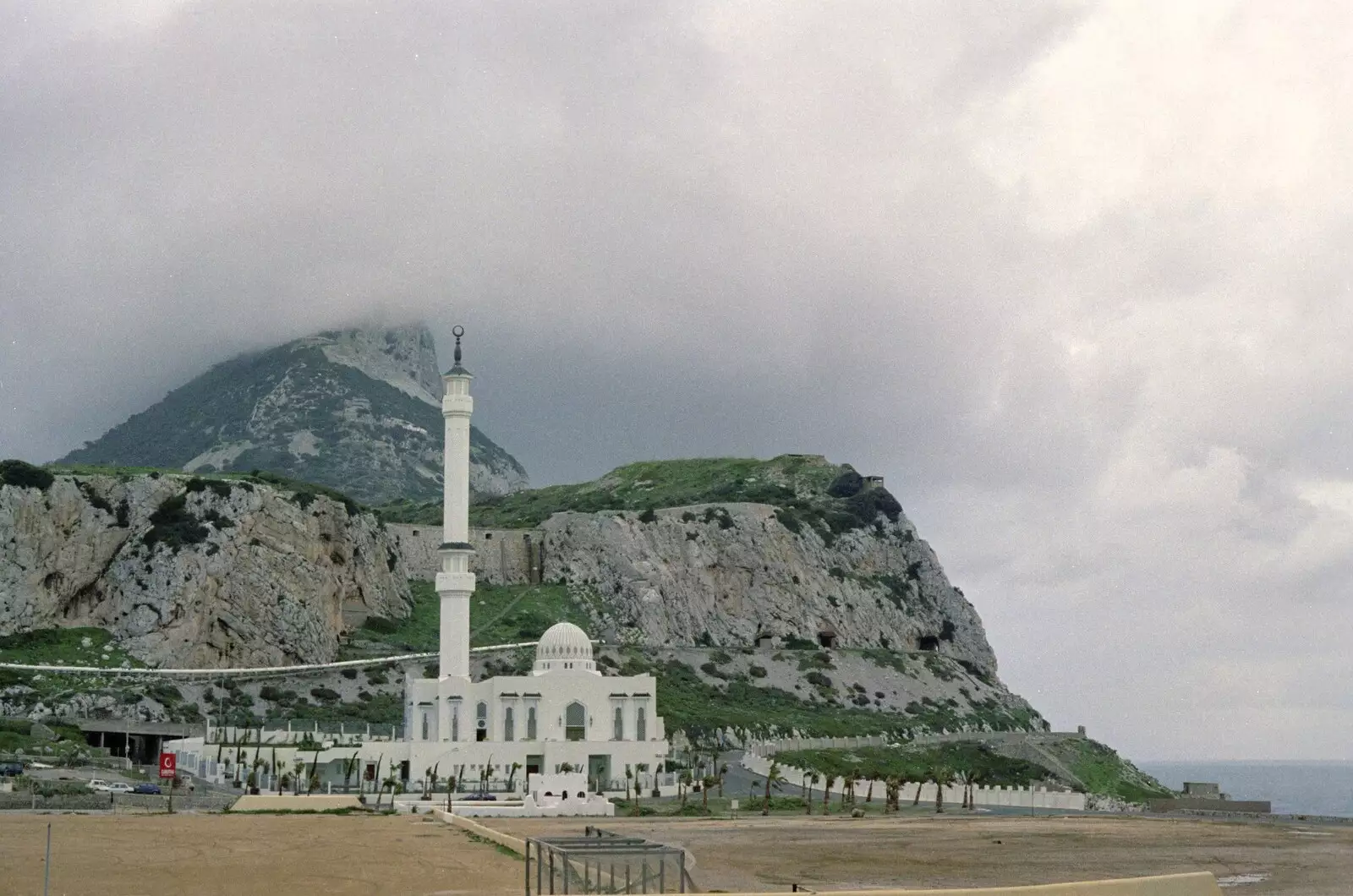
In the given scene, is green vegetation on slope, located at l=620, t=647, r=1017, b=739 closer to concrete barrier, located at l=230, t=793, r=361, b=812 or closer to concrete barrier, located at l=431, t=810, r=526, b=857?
Result: concrete barrier, located at l=230, t=793, r=361, b=812

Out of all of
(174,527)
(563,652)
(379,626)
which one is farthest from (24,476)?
(563,652)

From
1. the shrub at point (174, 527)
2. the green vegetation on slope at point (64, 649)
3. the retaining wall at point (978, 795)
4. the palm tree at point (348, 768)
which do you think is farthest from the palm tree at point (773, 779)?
the shrub at point (174, 527)

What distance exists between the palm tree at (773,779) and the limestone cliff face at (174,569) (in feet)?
136

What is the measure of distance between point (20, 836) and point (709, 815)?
29.3 m

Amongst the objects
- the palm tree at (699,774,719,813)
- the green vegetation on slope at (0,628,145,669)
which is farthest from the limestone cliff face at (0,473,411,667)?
the palm tree at (699,774,719,813)

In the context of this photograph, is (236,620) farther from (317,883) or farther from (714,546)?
(317,883)

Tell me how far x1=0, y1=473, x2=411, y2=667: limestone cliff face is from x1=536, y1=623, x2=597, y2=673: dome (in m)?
Answer: 27.0

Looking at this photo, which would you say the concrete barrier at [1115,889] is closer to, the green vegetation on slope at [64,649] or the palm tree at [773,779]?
the palm tree at [773,779]

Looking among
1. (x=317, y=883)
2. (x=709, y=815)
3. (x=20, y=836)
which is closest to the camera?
(x=317, y=883)

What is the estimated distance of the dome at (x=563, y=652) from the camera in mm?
93375

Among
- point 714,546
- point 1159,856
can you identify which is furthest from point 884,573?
point 1159,856

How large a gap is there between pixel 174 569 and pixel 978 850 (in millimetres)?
74427

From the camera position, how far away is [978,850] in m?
53.6

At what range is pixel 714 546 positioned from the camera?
5753 inches
